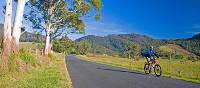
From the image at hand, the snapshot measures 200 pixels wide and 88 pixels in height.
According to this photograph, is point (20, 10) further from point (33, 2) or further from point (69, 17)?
point (33, 2)

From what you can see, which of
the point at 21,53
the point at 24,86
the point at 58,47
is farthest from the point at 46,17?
the point at 58,47

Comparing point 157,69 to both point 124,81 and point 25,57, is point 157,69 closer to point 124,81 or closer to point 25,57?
point 124,81

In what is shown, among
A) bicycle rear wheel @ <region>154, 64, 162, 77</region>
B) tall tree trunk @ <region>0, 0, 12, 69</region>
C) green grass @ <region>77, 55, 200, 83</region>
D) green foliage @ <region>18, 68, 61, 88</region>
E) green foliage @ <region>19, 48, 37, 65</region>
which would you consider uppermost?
tall tree trunk @ <region>0, 0, 12, 69</region>

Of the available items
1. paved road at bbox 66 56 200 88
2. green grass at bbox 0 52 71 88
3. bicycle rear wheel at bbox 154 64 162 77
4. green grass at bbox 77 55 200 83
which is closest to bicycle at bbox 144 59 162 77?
bicycle rear wheel at bbox 154 64 162 77

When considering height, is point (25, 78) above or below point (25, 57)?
below

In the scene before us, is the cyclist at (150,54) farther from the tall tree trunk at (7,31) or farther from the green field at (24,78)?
the tall tree trunk at (7,31)

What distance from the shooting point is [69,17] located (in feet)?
145

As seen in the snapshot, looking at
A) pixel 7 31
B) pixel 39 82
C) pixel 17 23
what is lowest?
pixel 39 82

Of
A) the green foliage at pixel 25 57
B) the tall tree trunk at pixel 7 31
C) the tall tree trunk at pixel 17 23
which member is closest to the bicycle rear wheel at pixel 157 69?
the green foliage at pixel 25 57

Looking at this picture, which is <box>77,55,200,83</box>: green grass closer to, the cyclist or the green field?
the cyclist

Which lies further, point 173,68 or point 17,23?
point 173,68

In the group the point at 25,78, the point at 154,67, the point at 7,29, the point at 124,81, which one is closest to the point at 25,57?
the point at 7,29

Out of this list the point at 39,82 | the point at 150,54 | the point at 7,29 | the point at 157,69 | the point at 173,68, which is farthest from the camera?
the point at 173,68

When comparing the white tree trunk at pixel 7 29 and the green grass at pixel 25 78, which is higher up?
the white tree trunk at pixel 7 29
